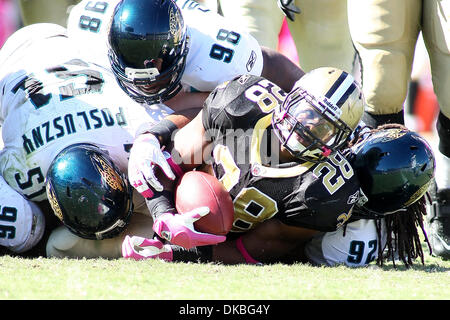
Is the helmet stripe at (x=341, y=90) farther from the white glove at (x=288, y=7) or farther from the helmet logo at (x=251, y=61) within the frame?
the white glove at (x=288, y=7)

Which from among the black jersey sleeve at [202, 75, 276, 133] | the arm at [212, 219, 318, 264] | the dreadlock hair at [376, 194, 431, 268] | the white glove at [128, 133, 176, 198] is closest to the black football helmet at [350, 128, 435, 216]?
the dreadlock hair at [376, 194, 431, 268]

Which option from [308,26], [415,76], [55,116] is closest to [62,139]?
[55,116]

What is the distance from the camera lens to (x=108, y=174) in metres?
3.36

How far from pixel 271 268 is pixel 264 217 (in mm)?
232

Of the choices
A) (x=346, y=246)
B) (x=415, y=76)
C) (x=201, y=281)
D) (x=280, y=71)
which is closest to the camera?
(x=201, y=281)

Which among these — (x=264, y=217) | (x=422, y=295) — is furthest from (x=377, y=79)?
(x=422, y=295)

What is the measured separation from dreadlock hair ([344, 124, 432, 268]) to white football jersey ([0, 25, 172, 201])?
41.6 inches

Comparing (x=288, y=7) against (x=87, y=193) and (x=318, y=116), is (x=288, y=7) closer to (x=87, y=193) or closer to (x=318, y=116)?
(x=318, y=116)

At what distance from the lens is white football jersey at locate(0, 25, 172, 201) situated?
360cm

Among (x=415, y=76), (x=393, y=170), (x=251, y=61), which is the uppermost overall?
(x=251, y=61)

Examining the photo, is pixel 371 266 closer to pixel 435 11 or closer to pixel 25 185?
pixel 435 11

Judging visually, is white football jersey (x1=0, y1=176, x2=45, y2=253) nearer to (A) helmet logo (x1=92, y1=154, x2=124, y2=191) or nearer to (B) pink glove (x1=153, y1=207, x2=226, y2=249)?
(A) helmet logo (x1=92, y1=154, x2=124, y2=191)

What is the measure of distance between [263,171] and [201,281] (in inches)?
25.5

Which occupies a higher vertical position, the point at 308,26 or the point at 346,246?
the point at 308,26
